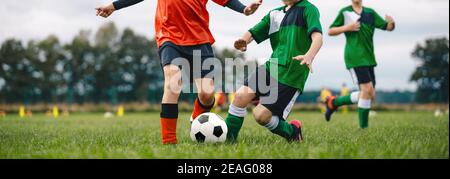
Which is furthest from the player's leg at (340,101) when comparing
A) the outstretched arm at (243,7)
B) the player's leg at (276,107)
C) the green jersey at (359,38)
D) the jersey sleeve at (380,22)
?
the outstretched arm at (243,7)

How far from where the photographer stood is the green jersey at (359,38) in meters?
7.34

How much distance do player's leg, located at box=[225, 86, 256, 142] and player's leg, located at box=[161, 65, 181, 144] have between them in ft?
2.02

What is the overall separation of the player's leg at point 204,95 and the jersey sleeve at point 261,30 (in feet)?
2.19

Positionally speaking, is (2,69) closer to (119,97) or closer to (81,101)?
(81,101)

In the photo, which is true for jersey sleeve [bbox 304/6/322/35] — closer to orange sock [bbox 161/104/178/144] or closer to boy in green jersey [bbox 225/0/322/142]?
boy in green jersey [bbox 225/0/322/142]

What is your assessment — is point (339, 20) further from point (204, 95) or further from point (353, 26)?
point (204, 95)

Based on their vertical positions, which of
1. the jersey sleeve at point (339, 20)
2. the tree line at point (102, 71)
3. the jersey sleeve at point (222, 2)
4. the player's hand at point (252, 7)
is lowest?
the tree line at point (102, 71)

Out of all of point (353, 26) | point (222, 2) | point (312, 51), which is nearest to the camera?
point (312, 51)

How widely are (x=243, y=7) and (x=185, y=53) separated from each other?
2.62ft

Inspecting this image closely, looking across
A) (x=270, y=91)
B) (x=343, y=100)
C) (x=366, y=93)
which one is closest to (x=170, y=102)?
(x=270, y=91)

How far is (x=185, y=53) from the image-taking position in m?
4.71

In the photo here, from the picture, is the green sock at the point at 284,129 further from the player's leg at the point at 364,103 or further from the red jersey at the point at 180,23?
the player's leg at the point at 364,103
